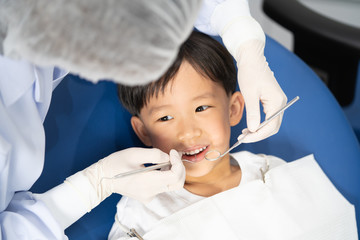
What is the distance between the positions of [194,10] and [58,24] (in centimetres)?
19

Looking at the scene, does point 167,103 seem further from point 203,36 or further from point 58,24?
point 58,24

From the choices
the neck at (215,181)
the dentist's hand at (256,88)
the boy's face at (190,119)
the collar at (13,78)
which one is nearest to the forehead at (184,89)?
the boy's face at (190,119)

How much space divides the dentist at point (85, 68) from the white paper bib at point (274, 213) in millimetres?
111

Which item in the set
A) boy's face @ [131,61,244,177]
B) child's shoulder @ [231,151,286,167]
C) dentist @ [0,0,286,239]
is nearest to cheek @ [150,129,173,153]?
boy's face @ [131,61,244,177]

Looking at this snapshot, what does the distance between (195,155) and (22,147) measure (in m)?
0.46

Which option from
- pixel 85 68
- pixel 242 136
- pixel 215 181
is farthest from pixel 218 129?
pixel 85 68

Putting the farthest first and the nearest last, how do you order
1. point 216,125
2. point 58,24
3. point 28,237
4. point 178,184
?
point 216,125 → point 178,184 → point 28,237 → point 58,24

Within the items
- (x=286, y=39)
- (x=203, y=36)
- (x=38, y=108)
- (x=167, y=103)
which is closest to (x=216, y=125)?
(x=167, y=103)

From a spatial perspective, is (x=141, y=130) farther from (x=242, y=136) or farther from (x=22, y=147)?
(x=22, y=147)

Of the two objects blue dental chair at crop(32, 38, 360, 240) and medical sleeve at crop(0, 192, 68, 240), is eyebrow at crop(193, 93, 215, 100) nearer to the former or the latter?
blue dental chair at crop(32, 38, 360, 240)

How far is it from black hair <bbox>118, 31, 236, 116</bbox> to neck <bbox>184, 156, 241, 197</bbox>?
22cm

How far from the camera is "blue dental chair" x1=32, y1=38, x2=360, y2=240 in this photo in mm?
1135

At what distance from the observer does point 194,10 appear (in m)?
0.59

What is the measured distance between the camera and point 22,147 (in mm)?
837
